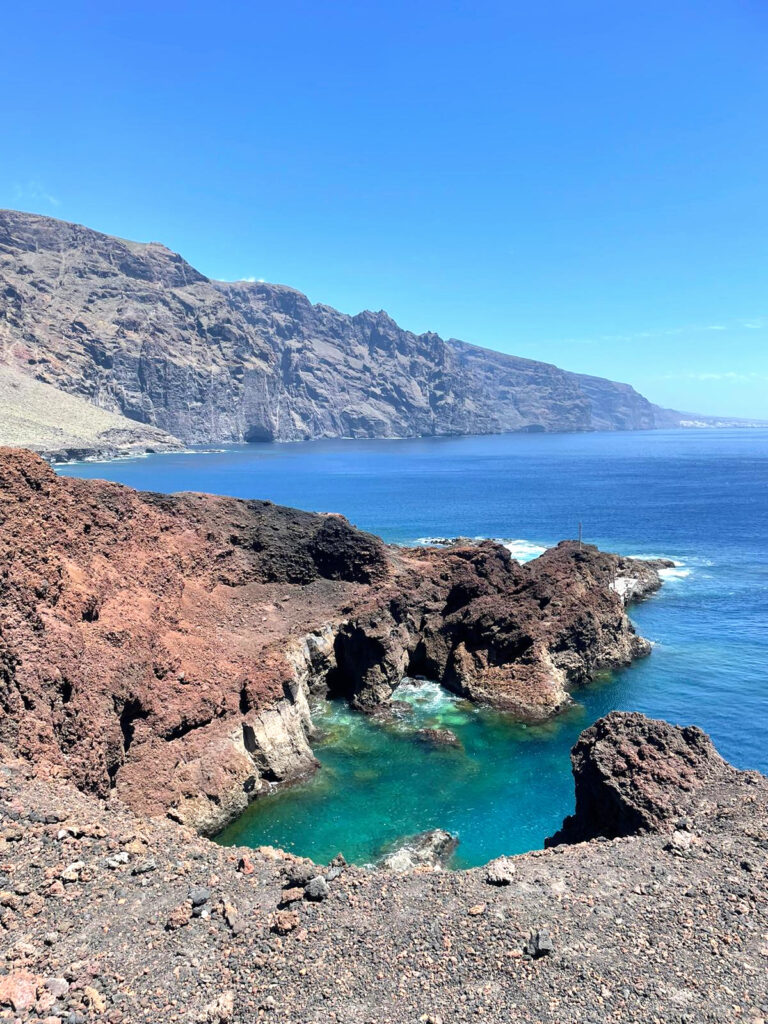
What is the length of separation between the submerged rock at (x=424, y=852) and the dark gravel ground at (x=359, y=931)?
524 centimetres

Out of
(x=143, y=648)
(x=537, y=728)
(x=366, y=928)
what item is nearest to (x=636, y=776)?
(x=366, y=928)

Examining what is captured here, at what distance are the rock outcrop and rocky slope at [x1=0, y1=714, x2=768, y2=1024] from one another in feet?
1.97

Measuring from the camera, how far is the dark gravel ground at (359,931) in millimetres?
14320

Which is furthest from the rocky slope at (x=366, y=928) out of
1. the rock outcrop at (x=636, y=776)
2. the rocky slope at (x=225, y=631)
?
the rocky slope at (x=225, y=631)

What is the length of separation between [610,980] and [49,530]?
88.8 feet

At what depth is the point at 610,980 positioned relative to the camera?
15.1 m

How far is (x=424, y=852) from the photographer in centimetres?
2511

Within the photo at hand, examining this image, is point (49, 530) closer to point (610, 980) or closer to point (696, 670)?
point (610, 980)

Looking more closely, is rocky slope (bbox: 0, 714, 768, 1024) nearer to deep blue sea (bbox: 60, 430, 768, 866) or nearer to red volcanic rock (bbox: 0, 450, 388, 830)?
red volcanic rock (bbox: 0, 450, 388, 830)

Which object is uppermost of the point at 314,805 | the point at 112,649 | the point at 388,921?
the point at 112,649

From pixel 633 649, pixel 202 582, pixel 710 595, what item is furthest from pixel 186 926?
pixel 710 595

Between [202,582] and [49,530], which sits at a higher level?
[49,530]

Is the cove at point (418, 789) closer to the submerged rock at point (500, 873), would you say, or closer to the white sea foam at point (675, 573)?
the submerged rock at point (500, 873)

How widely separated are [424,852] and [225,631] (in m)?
17.9
